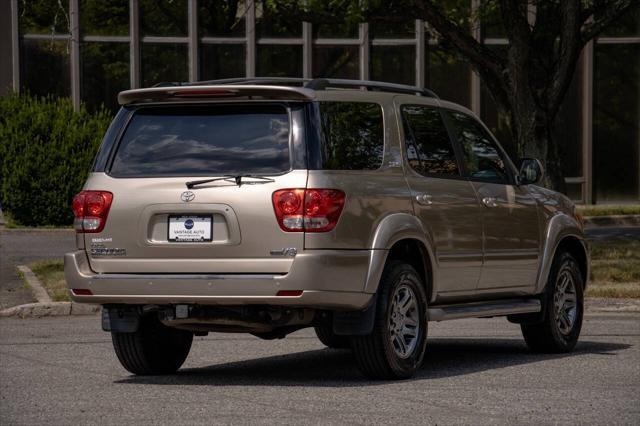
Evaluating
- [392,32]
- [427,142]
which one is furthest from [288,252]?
[392,32]

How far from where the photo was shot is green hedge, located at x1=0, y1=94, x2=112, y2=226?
91.0 ft

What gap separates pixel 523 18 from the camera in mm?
19516

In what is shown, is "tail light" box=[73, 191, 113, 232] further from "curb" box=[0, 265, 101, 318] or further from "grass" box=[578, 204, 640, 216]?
"grass" box=[578, 204, 640, 216]

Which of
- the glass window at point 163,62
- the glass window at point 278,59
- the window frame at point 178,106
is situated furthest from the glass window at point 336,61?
the window frame at point 178,106

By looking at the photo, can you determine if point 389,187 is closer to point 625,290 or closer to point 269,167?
point 269,167

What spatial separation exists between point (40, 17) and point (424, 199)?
24.0 meters

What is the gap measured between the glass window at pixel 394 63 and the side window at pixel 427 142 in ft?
77.3

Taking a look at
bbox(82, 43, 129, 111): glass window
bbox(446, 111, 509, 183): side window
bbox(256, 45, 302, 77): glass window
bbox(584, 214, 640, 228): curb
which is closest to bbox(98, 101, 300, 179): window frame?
bbox(446, 111, 509, 183): side window

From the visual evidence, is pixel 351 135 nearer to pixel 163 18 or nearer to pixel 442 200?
pixel 442 200

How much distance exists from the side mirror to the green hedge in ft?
57.9

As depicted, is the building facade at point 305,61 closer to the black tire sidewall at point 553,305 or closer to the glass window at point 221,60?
the glass window at point 221,60

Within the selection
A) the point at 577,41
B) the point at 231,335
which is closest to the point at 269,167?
the point at 231,335

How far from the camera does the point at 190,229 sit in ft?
30.2

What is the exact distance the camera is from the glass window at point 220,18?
33.3 meters
